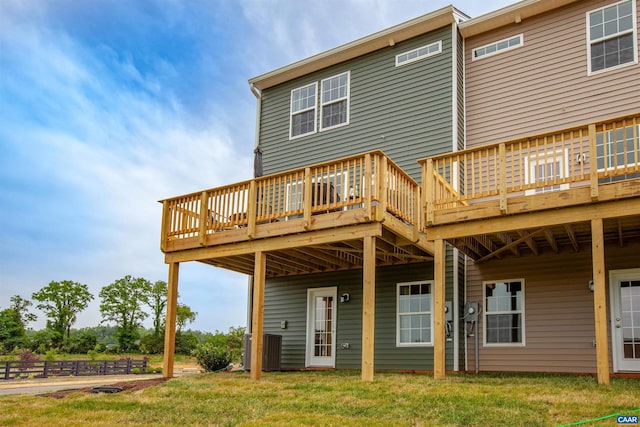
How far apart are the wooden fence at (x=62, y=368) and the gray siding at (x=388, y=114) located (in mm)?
11391

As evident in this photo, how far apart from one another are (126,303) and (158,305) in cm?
166

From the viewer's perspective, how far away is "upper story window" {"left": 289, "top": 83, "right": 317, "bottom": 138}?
1470 centimetres

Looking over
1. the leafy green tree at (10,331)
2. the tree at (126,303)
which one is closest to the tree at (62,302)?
the tree at (126,303)

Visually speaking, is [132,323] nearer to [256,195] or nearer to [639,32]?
[256,195]

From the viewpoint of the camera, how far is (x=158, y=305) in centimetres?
3191

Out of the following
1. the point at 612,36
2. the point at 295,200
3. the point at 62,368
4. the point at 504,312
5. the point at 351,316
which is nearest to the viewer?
the point at 295,200

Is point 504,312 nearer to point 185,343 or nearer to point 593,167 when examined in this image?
point 593,167

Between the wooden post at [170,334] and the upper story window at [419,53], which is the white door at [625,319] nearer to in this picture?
the upper story window at [419,53]

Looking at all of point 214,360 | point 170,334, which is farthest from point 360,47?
point 214,360

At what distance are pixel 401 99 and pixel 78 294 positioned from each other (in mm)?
23796

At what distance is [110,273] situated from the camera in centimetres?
3147

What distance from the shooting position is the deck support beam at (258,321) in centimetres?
1003

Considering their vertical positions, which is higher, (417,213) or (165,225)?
(417,213)

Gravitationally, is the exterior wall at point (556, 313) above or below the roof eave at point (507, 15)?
below
